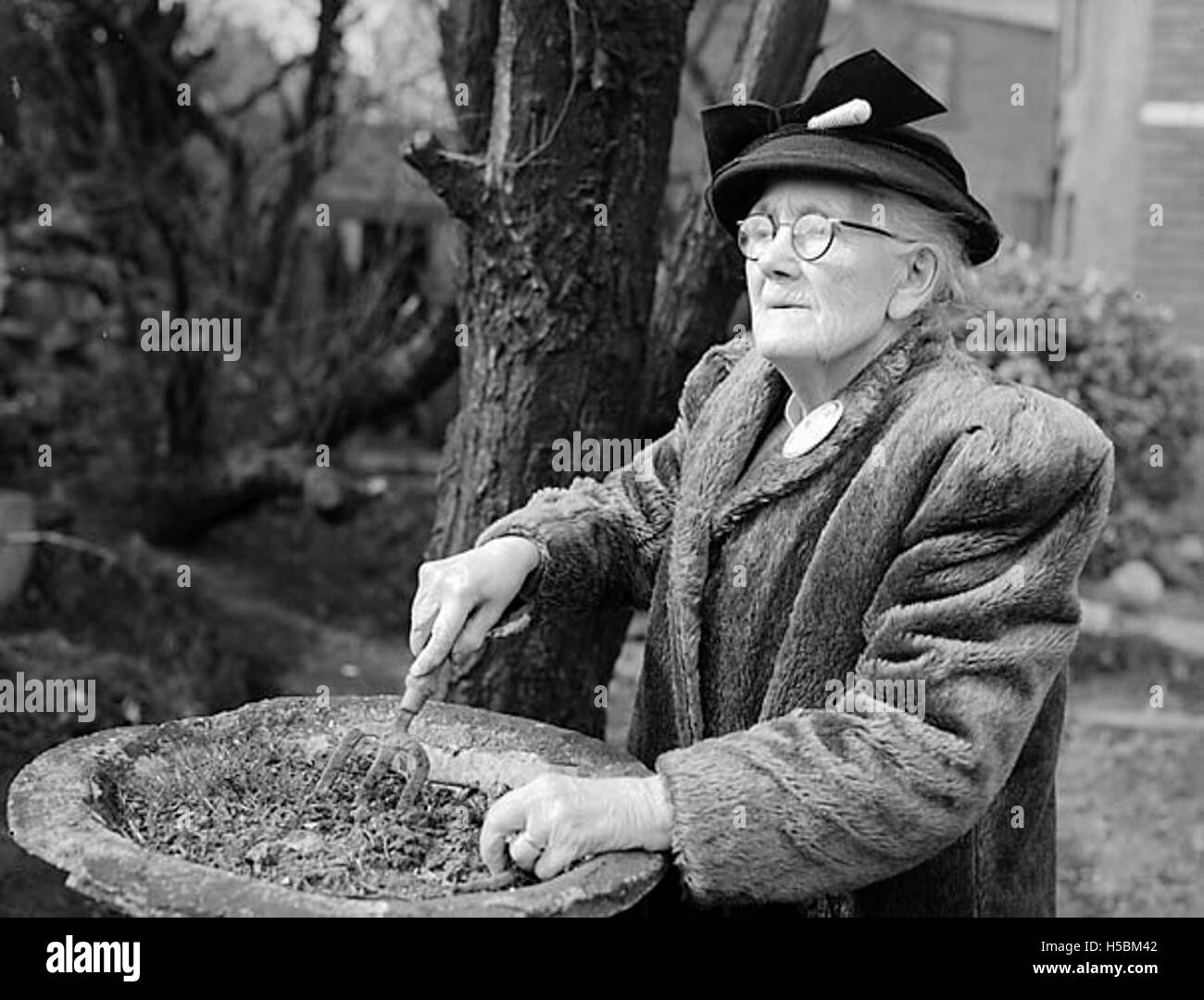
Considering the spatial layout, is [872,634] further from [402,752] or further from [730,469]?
[402,752]

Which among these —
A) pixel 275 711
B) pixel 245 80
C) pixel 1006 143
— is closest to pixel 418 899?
pixel 275 711

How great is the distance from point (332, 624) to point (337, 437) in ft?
3.06

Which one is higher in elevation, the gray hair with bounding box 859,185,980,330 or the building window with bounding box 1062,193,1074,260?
the building window with bounding box 1062,193,1074,260

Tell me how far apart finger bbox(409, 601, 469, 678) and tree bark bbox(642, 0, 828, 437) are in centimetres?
141

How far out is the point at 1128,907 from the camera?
4.98 m

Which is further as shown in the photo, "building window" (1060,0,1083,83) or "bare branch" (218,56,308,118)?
"building window" (1060,0,1083,83)

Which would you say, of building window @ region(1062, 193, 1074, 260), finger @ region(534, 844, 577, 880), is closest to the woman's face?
finger @ region(534, 844, 577, 880)

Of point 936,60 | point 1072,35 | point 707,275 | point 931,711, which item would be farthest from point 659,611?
point 936,60

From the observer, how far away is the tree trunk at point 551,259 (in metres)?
3.04

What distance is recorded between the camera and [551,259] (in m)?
3.08

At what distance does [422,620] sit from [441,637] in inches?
1.7

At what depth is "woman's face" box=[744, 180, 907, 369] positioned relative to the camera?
2043 millimetres

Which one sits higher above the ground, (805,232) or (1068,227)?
(1068,227)

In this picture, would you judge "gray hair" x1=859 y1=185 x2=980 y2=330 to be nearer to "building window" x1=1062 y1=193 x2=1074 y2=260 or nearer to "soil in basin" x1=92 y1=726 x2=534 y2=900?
"soil in basin" x1=92 y1=726 x2=534 y2=900
